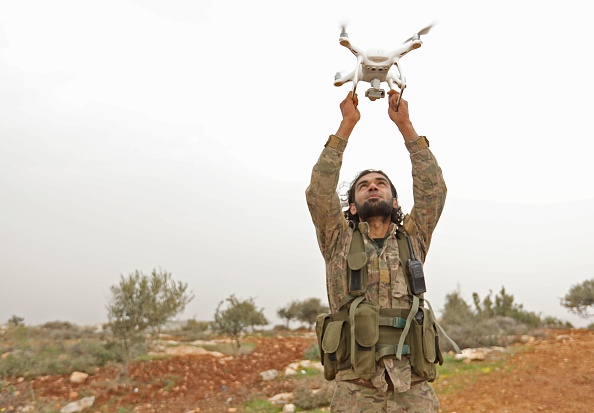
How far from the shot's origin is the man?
2.56m

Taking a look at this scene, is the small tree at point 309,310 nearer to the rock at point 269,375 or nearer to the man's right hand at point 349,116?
the rock at point 269,375

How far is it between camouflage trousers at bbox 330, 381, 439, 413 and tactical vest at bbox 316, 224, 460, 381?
117mm

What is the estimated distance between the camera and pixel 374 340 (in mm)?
2557

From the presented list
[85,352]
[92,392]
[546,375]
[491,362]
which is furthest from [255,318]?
[546,375]

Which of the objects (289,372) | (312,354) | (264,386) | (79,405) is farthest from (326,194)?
(312,354)

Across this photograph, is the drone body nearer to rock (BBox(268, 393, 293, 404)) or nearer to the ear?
the ear

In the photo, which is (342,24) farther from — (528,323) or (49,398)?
(528,323)

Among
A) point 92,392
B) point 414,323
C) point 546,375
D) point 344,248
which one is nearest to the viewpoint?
point 414,323

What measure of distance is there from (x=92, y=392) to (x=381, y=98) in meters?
8.72


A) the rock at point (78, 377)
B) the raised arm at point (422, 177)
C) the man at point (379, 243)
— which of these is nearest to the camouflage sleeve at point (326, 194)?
the man at point (379, 243)

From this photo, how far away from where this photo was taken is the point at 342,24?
2.77 m

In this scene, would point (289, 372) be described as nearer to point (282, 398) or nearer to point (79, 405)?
point (282, 398)

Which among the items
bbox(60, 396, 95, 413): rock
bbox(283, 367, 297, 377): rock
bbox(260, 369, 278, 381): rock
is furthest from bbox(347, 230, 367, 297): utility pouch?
bbox(283, 367, 297, 377): rock

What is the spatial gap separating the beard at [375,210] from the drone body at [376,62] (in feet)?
2.51
